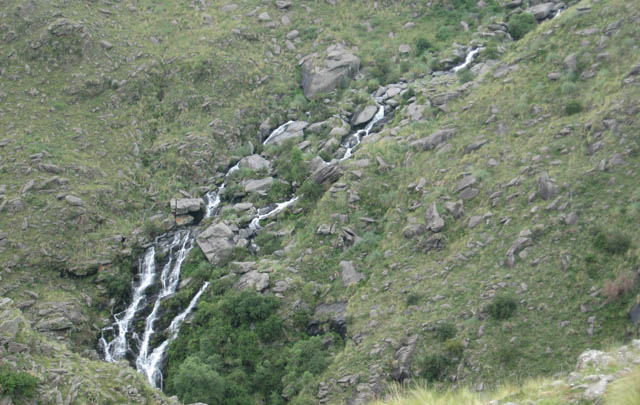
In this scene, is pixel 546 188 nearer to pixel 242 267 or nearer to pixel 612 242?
pixel 612 242

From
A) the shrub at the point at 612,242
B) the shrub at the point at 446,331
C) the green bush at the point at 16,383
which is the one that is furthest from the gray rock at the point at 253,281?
the shrub at the point at 612,242

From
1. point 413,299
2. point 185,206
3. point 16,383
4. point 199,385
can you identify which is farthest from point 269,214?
point 16,383

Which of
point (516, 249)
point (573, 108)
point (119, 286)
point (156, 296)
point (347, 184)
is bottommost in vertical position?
point (156, 296)

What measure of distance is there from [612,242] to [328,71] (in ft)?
121

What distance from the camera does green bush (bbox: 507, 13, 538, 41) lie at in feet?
174

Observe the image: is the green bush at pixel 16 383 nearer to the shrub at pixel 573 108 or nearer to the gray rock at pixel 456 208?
the gray rock at pixel 456 208

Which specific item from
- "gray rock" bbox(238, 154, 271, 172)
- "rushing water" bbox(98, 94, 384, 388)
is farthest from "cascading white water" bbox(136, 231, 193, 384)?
"gray rock" bbox(238, 154, 271, 172)

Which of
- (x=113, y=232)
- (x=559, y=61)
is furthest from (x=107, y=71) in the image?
(x=559, y=61)

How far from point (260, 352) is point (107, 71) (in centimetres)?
3653

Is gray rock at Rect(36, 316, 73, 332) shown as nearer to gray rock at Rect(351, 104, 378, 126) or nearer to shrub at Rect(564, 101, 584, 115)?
gray rock at Rect(351, 104, 378, 126)

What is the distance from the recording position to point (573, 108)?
1323 inches

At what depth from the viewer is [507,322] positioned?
25.7m

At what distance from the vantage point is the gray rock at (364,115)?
49.6m

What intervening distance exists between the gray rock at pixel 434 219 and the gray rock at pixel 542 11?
101ft
